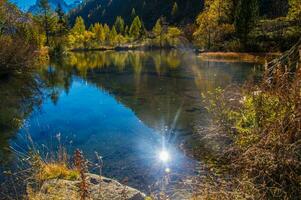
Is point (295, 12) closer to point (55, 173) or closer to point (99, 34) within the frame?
point (55, 173)

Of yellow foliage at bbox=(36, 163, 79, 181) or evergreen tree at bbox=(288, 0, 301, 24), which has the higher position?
evergreen tree at bbox=(288, 0, 301, 24)

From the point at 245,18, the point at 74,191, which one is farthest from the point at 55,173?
the point at 245,18

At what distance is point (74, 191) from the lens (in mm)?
6512

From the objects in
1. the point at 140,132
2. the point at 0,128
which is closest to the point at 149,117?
the point at 140,132

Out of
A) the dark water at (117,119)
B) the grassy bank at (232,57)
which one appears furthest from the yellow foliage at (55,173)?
the grassy bank at (232,57)

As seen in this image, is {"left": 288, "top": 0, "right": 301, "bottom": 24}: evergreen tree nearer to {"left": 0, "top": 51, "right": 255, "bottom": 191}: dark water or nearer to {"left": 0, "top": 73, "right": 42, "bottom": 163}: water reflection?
{"left": 0, "top": 51, "right": 255, "bottom": 191}: dark water

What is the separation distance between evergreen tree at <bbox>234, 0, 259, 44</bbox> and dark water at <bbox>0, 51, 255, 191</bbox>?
1155 inches

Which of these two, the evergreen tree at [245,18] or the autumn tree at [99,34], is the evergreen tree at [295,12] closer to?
the evergreen tree at [245,18]

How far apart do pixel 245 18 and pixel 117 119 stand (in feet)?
148

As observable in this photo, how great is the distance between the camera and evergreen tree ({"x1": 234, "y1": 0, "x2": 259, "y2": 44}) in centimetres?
5656

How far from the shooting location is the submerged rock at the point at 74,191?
20.7 ft

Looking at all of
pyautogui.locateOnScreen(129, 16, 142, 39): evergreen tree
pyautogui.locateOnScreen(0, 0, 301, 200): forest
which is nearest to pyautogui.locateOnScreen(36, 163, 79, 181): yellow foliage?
pyautogui.locateOnScreen(0, 0, 301, 200): forest

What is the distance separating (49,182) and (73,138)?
667 cm

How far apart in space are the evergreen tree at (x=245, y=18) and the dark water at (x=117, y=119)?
29.3 metres
